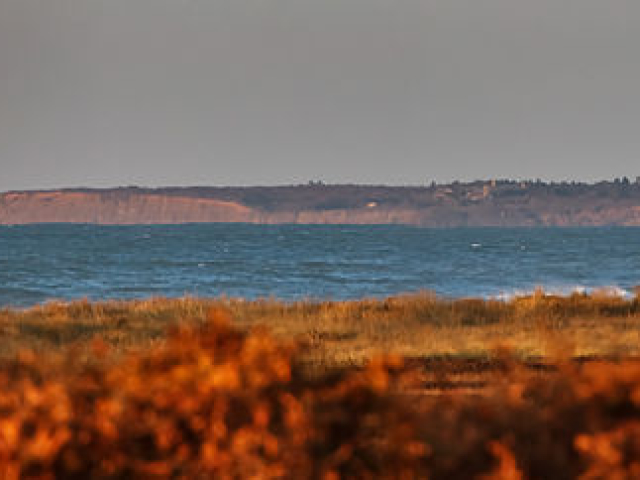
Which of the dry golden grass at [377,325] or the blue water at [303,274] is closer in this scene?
the dry golden grass at [377,325]


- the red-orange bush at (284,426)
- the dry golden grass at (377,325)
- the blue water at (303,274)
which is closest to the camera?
the red-orange bush at (284,426)

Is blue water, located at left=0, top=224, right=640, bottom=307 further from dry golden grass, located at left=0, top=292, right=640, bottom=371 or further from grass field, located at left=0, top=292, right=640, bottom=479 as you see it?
grass field, located at left=0, top=292, right=640, bottom=479

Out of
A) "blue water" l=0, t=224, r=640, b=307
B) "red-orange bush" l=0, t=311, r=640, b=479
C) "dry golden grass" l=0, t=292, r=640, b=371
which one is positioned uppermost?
"red-orange bush" l=0, t=311, r=640, b=479

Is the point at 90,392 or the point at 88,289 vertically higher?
the point at 90,392

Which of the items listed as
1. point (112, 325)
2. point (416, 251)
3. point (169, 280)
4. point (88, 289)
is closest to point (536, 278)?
point (169, 280)

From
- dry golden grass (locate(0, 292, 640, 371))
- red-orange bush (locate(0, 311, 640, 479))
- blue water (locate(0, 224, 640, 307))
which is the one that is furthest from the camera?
blue water (locate(0, 224, 640, 307))

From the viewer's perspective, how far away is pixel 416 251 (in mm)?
143375

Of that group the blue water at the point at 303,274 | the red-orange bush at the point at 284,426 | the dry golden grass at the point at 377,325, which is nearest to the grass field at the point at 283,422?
the red-orange bush at the point at 284,426

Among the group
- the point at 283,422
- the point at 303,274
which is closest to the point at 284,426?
the point at 283,422

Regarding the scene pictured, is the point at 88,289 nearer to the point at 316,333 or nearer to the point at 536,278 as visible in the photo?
the point at 536,278

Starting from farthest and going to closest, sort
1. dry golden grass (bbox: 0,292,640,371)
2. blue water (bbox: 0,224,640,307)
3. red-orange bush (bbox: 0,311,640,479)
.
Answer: blue water (bbox: 0,224,640,307), dry golden grass (bbox: 0,292,640,371), red-orange bush (bbox: 0,311,640,479)

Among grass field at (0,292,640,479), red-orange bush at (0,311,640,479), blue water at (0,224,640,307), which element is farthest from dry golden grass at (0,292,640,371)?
blue water at (0,224,640,307)

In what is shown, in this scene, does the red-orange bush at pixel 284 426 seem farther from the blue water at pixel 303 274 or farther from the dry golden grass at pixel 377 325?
the blue water at pixel 303 274

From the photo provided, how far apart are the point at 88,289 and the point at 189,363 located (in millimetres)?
67163
